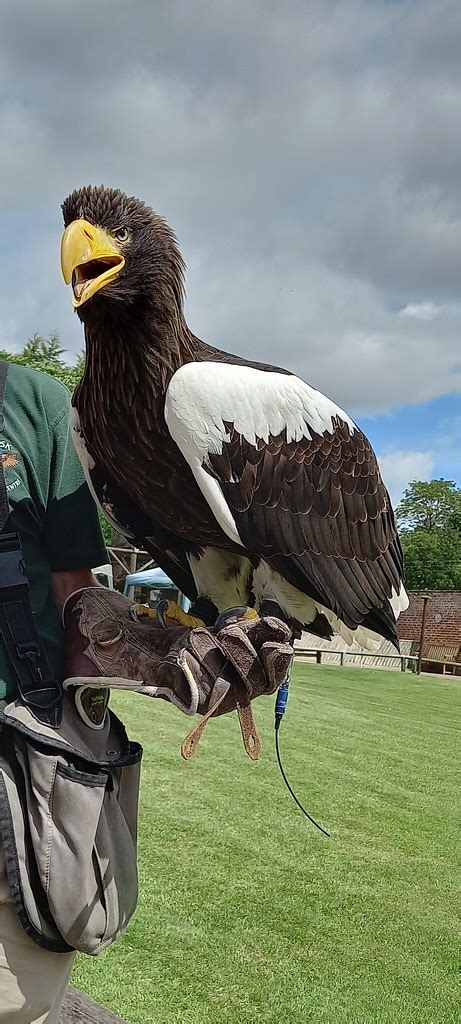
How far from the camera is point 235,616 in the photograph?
215 cm

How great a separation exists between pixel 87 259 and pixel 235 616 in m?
0.90

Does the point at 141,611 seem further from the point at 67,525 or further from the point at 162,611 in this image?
the point at 67,525

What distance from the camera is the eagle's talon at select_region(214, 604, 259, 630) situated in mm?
2086

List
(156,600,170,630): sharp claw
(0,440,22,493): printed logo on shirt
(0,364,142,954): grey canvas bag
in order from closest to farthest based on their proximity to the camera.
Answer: (0,364,142,954): grey canvas bag < (0,440,22,493): printed logo on shirt < (156,600,170,630): sharp claw

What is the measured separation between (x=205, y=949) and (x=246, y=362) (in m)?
2.74

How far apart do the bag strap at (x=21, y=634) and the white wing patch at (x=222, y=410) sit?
47 centimetres

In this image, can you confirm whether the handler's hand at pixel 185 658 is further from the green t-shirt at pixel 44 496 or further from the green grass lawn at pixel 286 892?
the green grass lawn at pixel 286 892

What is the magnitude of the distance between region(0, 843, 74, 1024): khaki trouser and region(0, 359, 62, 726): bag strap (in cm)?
31

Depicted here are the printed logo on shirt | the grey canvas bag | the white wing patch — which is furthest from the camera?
the white wing patch

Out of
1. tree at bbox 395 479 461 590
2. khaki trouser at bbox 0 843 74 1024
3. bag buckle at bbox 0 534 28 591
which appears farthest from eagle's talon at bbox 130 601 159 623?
tree at bbox 395 479 461 590

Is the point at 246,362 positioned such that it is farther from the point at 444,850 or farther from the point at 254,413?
the point at 444,850

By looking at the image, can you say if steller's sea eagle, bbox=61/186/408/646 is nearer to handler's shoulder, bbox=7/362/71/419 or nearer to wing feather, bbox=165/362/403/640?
wing feather, bbox=165/362/403/640

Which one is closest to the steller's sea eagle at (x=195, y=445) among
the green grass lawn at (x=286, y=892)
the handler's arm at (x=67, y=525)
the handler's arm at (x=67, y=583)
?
the handler's arm at (x=67, y=525)

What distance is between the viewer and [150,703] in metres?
9.65
